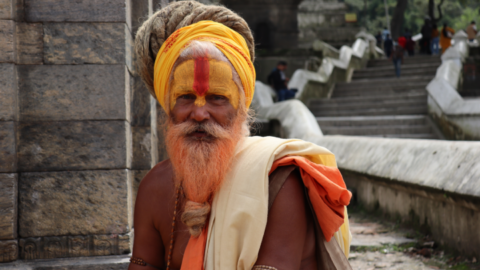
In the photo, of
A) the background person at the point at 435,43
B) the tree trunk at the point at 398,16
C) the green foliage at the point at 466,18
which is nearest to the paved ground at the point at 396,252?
the background person at the point at 435,43

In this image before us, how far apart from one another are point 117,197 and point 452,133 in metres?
7.99

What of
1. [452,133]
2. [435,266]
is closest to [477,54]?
[452,133]

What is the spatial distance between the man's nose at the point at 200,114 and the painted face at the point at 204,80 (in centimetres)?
2

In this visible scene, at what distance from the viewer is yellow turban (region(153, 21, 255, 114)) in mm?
2010

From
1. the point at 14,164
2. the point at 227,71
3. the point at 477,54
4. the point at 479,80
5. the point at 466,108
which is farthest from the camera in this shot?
the point at 477,54

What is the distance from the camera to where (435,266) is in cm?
356

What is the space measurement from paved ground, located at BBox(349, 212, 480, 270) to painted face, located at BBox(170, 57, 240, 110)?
91.1 inches

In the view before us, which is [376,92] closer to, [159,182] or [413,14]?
[159,182]

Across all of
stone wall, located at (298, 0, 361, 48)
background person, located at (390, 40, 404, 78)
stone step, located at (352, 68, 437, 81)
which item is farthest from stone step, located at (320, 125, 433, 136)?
stone wall, located at (298, 0, 361, 48)

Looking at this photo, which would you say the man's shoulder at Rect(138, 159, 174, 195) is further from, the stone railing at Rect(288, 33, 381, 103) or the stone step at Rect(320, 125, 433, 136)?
the stone railing at Rect(288, 33, 381, 103)

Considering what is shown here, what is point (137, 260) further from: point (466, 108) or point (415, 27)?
point (415, 27)

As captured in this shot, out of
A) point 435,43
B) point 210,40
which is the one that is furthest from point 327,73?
point 210,40

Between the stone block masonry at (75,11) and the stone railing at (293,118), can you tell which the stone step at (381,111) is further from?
the stone block masonry at (75,11)

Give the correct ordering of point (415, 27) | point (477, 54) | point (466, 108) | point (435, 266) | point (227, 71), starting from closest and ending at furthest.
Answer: point (227, 71) < point (435, 266) < point (466, 108) < point (477, 54) < point (415, 27)
